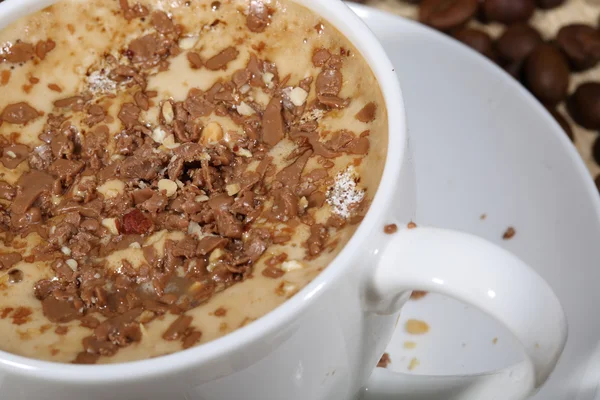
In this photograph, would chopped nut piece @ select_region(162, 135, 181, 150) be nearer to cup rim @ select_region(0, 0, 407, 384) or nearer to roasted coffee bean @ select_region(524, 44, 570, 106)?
cup rim @ select_region(0, 0, 407, 384)

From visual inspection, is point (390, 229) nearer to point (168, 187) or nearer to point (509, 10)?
point (168, 187)

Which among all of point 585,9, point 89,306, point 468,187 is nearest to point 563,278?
point 468,187

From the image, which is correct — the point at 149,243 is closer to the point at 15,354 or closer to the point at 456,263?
the point at 15,354

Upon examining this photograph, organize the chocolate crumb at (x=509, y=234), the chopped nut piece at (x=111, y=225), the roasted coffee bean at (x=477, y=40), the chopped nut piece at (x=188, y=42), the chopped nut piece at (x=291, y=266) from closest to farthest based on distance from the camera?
the chopped nut piece at (x=291, y=266), the chopped nut piece at (x=111, y=225), the chopped nut piece at (x=188, y=42), the chocolate crumb at (x=509, y=234), the roasted coffee bean at (x=477, y=40)

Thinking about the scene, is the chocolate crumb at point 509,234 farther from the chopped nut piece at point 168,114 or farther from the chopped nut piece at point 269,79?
the chopped nut piece at point 168,114

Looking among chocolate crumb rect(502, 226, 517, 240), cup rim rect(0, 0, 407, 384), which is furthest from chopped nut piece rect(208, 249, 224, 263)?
chocolate crumb rect(502, 226, 517, 240)

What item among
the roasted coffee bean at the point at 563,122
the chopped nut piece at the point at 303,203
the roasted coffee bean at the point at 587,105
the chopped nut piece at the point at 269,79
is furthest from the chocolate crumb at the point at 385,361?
the roasted coffee bean at the point at 587,105

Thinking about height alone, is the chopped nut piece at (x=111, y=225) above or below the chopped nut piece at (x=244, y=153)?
above
